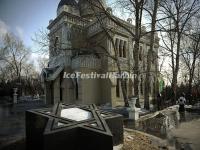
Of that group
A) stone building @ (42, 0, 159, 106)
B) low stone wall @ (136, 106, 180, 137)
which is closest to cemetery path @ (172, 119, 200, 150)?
low stone wall @ (136, 106, 180, 137)

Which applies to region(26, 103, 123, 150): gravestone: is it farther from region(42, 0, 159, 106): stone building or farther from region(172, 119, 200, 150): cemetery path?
region(42, 0, 159, 106): stone building

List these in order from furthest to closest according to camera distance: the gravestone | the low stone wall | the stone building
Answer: the stone building
the low stone wall
the gravestone

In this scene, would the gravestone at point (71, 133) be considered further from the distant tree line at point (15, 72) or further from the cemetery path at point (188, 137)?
the distant tree line at point (15, 72)

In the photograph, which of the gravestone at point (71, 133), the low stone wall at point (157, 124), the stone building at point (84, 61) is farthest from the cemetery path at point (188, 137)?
the stone building at point (84, 61)

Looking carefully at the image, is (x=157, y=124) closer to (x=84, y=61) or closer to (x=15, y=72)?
(x=84, y=61)

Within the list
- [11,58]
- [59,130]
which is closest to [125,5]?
[59,130]

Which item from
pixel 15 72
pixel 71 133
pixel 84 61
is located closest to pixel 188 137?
pixel 71 133

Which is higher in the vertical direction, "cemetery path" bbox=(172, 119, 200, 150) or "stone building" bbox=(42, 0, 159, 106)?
"stone building" bbox=(42, 0, 159, 106)

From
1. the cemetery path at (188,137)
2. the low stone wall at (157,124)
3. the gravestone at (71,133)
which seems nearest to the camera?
the gravestone at (71,133)

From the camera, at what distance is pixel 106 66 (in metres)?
20.8

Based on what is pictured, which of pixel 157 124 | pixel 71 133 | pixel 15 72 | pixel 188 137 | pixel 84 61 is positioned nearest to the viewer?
pixel 71 133

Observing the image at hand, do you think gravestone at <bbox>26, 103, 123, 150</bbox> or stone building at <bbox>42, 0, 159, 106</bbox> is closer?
gravestone at <bbox>26, 103, 123, 150</bbox>

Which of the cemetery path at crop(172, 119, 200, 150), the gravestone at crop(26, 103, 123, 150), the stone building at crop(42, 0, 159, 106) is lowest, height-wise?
the cemetery path at crop(172, 119, 200, 150)

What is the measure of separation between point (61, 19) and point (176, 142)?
19.4m
